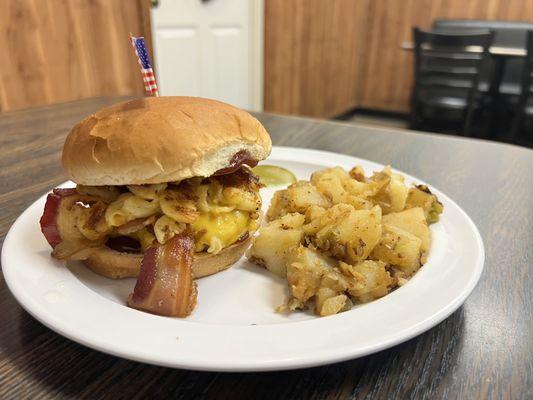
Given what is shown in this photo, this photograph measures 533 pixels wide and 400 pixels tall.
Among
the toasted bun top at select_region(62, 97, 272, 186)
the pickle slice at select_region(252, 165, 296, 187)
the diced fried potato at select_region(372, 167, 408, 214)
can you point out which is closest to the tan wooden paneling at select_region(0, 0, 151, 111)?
the pickle slice at select_region(252, 165, 296, 187)

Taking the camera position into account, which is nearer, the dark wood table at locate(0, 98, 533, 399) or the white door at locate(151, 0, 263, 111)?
the dark wood table at locate(0, 98, 533, 399)

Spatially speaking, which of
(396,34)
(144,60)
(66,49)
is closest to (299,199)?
(144,60)

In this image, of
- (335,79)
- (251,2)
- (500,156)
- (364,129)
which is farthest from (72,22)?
(335,79)

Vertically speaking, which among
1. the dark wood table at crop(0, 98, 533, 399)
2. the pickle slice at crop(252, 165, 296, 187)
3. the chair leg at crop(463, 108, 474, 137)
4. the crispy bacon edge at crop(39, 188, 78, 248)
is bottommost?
the chair leg at crop(463, 108, 474, 137)

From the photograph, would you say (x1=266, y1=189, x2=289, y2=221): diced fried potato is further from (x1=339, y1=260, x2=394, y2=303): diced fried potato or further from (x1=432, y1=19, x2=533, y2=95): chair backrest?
(x1=432, y1=19, x2=533, y2=95): chair backrest

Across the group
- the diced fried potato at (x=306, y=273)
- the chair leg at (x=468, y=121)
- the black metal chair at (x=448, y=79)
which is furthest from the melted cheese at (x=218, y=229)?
the chair leg at (x=468, y=121)

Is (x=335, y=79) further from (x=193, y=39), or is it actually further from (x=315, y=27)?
(x=193, y=39)
